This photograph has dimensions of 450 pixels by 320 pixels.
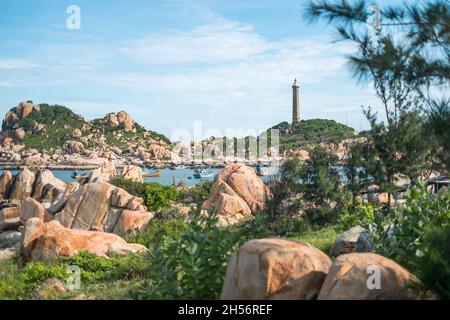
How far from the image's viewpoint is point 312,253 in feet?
21.5

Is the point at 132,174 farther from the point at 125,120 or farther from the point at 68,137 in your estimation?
the point at 125,120

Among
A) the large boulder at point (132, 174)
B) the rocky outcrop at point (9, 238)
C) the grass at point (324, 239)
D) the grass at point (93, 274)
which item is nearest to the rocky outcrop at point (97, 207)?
the rocky outcrop at point (9, 238)

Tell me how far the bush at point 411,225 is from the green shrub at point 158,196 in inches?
629

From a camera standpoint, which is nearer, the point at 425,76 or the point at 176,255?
the point at 425,76

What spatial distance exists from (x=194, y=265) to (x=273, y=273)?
1091 millimetres

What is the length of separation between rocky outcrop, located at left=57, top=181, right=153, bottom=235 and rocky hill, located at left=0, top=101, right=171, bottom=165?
323 ft

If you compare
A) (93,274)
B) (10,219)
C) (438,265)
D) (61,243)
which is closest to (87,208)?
(10,219)

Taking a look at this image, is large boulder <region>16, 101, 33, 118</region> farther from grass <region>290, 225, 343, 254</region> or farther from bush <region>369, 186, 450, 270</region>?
bush <region>369, 186, 450, 270</region>

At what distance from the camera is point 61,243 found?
527 inches

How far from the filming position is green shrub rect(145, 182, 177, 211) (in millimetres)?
24156

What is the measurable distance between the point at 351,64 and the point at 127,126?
134178mm

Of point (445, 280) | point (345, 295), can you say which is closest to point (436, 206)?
point (445, 280)
